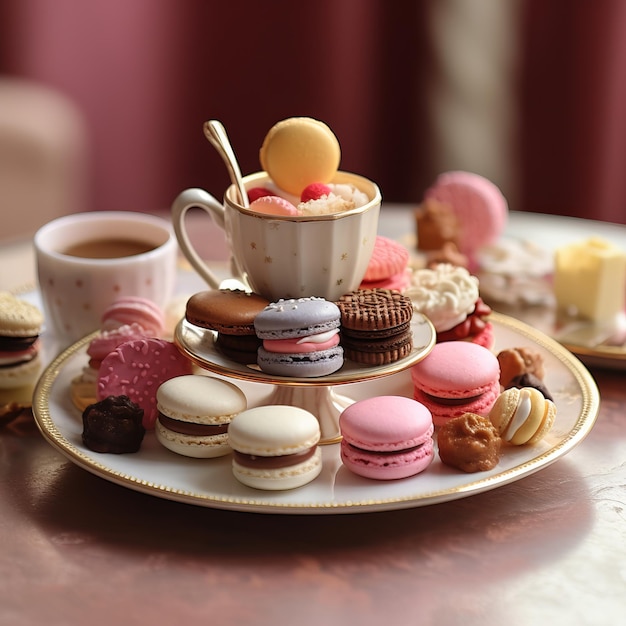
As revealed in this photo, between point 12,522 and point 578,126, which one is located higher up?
point 578,126

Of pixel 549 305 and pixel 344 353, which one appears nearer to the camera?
pixel 344 353

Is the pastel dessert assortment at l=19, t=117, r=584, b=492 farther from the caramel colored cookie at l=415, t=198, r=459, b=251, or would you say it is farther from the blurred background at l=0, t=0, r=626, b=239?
the blurred background at l=0, t=0, r=626, b=239

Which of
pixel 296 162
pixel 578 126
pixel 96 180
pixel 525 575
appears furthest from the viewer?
pixel 96 180

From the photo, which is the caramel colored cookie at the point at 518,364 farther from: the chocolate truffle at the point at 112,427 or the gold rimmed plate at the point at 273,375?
the chocolate truffle at the point at 112,427

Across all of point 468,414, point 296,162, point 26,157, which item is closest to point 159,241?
point 296,162

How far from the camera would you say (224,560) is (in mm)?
945

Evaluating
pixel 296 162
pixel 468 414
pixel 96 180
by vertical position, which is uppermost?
pixel 296 162

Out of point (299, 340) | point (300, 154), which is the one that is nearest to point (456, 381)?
point (299, 340)

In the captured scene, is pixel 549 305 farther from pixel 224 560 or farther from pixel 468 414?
pixel 224 560

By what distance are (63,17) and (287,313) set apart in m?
1.91

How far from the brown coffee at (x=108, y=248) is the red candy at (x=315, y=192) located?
0.41 m

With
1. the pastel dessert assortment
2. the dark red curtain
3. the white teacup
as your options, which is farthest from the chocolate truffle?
the dark red curtain

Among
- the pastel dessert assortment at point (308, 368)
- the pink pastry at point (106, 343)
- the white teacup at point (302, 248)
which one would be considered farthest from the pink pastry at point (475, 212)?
the pink pastry at point (106, 343)

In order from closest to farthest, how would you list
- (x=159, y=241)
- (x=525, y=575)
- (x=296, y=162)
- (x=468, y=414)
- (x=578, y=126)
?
(x=525, y=575) < (x=468, y=414) < (x=296, y=162) < (x=159, y=241) < (x=578, y=126)
